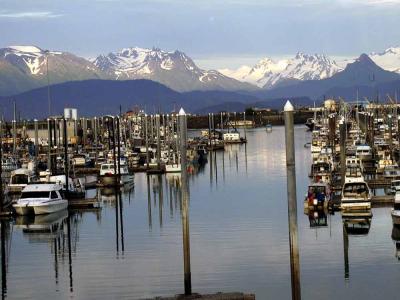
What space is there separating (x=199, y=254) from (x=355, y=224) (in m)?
7.76

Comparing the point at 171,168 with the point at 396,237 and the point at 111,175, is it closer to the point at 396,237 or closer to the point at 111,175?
the point at 111,175

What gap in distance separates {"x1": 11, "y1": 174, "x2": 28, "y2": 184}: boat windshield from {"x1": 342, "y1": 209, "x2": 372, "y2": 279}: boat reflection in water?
22.0m

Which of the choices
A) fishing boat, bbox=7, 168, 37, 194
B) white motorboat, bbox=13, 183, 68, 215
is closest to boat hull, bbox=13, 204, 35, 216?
white motorboat, bbox=13, 183, 68, 215

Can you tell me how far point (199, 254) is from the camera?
28891 millimetres

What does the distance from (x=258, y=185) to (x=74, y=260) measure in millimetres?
27500

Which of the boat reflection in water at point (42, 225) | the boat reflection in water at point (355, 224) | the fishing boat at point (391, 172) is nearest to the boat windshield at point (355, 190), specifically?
the boat reflection in water at point (355, 224)

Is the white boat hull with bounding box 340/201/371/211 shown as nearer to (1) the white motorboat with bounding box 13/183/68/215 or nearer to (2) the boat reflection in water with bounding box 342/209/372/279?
(2) the boat reflection in water with bounding box 342/209/372/279

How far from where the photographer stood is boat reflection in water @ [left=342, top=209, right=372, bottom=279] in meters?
31.5

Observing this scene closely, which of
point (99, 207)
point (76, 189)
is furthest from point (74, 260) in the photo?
point (76, 189)

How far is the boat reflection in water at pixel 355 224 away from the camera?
31522 millimetres

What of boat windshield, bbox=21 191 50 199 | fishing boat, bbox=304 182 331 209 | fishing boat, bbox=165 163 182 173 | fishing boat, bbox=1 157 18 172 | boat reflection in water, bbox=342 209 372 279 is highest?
fishing boat, bbox=1 157 18 172

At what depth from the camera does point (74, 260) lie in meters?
29.0

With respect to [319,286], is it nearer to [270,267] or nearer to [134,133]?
[270,267]

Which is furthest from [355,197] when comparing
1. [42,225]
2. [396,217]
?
[42,225]
